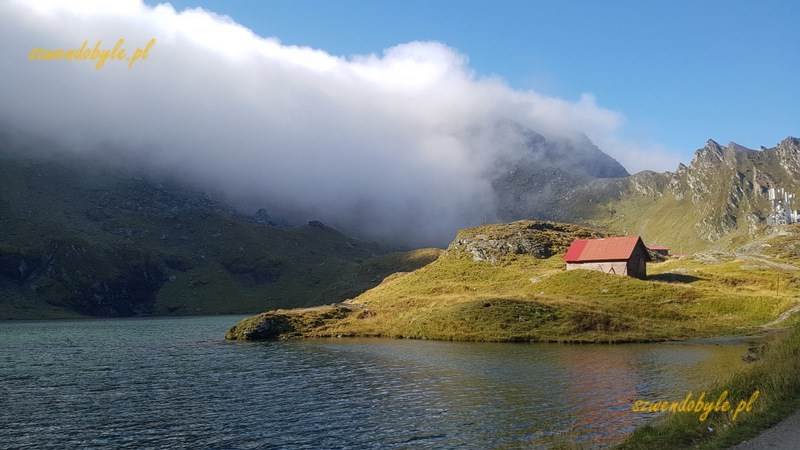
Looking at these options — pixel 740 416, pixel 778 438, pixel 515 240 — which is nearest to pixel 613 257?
pixel 515 240

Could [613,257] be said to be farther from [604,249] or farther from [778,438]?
[778,438]

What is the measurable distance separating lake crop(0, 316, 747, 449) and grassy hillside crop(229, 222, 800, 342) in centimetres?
1060

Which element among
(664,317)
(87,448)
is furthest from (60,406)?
(664,317)

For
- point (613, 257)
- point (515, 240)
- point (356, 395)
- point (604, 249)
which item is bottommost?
point (356, 395)

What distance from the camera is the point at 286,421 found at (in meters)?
34.8

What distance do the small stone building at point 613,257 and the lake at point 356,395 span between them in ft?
138

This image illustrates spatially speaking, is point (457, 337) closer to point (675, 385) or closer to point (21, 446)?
point (675, 385)

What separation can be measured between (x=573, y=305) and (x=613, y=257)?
1133 inches

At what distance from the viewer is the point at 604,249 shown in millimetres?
114750

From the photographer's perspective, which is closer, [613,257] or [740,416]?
[740,416]

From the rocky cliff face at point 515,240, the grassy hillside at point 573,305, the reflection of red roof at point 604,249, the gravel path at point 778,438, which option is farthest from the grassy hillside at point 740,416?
the rocky cliff face at point 515,240

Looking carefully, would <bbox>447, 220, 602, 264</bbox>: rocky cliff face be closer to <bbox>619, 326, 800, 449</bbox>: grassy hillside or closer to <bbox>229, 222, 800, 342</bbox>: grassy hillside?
<bbox>229, 222, 800, 342</bbox>: grassy hillside

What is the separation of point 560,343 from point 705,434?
179 feet

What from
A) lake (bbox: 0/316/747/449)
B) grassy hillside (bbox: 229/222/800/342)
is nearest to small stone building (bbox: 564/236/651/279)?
grassy hillside (bbox: 229/222/800/342)
